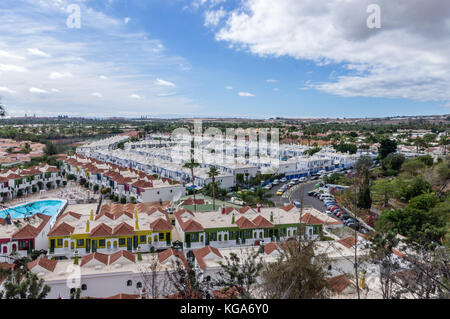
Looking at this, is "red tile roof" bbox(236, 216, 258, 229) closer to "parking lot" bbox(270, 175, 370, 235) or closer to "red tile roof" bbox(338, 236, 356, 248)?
"red tile roof" bbox(338, 236, 356, 248)

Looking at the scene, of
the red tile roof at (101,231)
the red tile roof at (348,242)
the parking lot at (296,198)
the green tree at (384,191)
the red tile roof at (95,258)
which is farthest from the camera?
the parking lot at (296,198)

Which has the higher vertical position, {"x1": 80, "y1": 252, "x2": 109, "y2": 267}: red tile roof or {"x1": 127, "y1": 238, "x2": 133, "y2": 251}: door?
{"x1": 80, "y1": 252, "x2": 109, "y2": 267}: red tile roof

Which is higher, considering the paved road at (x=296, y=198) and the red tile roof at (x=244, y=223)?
the red tile roof at (x=244, y=223)

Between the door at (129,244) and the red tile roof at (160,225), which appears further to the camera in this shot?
the red tile roof at (160,225)

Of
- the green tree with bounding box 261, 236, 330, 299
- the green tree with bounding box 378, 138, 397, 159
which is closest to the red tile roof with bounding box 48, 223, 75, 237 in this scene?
the green tree with bounding box 261, 236, 330, 299

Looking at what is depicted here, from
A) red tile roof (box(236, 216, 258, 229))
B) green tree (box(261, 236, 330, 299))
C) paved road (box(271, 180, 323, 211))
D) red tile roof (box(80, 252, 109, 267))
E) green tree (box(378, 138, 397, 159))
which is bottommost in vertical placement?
paved road (box(271, 180, 323, 211))

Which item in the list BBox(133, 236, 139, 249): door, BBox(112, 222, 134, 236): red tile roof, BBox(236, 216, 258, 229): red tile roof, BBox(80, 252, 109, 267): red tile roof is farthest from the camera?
BBox(236, 216, 258, 229): red tile roof

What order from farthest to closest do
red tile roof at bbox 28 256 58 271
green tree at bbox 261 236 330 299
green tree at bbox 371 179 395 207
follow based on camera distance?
green tree at bbox 371 179 395 207
red tile roof at bbox 28 256 58 271
green tree at bbox 261 236 330 299

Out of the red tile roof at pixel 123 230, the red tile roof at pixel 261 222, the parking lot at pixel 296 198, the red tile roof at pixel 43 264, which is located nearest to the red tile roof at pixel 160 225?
the red tile roof at pixel 123 230

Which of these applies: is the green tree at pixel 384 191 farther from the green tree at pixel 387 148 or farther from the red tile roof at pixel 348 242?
the green tree at pixel 387 148

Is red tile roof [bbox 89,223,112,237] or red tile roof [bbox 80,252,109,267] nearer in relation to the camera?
red tile roof [bbox 80,252,109,267]

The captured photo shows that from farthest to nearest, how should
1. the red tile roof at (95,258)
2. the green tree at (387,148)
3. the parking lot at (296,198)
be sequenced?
1. the green tree at (387,148)
2. the parking lot at (296,198)
3. the red tile roof at (95,258)

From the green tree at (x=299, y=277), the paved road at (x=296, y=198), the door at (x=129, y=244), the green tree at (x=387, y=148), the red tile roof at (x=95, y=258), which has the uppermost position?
the green tree at (x=387, y=148)
